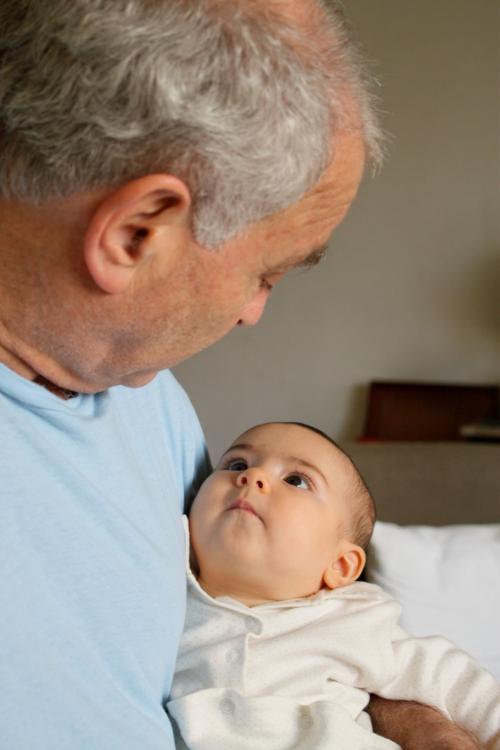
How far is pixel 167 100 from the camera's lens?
796 millimetres

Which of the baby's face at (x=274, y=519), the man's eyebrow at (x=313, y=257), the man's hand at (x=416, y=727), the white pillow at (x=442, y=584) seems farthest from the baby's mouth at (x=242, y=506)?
the white pillow at (x=442, y=584)

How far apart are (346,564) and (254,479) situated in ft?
0.68

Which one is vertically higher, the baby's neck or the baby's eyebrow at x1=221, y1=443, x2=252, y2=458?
the baby's eyebrow at x1=221, y1=443, x2=252, y2=458

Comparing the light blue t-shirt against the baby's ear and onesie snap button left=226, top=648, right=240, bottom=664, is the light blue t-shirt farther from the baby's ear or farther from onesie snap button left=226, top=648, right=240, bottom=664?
the baby's ear

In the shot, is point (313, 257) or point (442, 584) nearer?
point (313, 257)

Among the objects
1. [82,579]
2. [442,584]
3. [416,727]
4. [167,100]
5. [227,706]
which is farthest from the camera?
[442,584]

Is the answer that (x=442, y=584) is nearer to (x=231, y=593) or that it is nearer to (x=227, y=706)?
(x=231, y=593)

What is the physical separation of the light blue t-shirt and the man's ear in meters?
0.13

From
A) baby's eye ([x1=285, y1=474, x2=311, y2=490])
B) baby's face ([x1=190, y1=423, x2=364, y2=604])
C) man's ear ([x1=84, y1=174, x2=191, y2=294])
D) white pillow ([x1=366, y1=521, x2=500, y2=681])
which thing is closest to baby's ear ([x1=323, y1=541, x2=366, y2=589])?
baby's face ([x1=190, y1=423, x2=364, y2=604])

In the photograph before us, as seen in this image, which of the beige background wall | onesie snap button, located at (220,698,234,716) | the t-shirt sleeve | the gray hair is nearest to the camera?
the gray hair

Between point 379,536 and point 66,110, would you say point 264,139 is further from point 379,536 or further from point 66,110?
point 379,536

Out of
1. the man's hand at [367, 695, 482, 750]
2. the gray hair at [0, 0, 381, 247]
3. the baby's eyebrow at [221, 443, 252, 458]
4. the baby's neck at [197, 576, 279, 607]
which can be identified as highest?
the gray hair at [0, 0, 381, 247]

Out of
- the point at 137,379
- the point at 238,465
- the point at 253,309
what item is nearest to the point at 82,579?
the point at 137,379

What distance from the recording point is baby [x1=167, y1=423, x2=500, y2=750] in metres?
1.22
